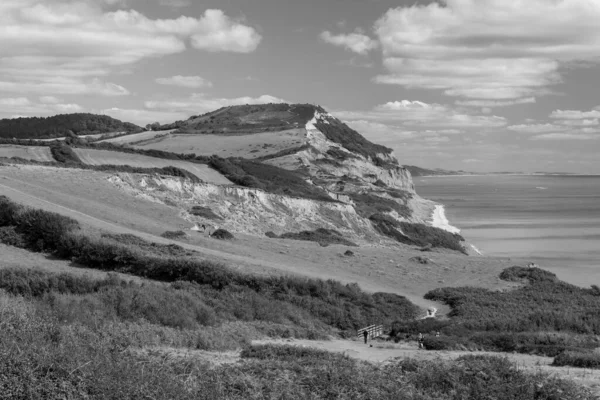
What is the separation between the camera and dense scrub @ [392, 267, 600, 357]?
15547 mm

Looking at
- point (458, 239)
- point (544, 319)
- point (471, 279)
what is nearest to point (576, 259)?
point (458, 239)

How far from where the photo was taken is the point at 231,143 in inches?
4151

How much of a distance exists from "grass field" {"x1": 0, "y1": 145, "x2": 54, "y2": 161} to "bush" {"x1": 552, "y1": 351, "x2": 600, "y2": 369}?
4902 cm

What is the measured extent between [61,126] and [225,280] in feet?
481

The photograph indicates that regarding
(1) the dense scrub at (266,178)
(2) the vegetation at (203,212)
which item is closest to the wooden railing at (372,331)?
(2) the vegetation at (203,212)

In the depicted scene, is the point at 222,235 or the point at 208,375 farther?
the point at 222,235

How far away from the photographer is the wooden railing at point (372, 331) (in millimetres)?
18328

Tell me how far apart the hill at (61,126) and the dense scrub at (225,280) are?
122 m

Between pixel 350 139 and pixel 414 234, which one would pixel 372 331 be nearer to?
pixel 414 234

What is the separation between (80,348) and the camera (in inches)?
370

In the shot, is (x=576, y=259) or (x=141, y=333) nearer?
(x=141, y=333)

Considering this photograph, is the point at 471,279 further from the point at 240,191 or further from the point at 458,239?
A: the point at 458,239

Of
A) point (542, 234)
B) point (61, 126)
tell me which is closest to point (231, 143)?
point (542, 234)

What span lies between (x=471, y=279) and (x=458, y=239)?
32.5 m
